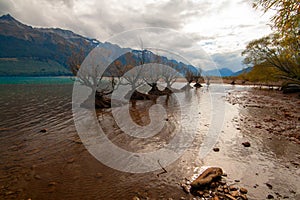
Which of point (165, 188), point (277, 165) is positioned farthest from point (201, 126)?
point (165, 188)

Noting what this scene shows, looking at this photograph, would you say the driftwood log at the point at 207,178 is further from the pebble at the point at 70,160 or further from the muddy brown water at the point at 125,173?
the pebble at the point at 70,160

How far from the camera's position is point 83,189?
188 inches

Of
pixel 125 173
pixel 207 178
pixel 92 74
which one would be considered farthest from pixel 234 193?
pixel 92 74

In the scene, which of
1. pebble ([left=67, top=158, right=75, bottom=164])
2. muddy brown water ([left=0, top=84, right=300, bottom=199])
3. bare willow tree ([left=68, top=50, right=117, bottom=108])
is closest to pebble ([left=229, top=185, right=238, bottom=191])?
muddy brown water ([left=0, top=84, right=300, bottom=199])

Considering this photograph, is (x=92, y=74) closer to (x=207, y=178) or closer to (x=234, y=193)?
(x=207, y=178)

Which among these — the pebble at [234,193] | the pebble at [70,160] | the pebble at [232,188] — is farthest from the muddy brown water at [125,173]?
the pebble at [234,193]

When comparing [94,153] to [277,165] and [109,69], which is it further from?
[109,69]

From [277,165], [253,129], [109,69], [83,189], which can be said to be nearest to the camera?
[83,189]

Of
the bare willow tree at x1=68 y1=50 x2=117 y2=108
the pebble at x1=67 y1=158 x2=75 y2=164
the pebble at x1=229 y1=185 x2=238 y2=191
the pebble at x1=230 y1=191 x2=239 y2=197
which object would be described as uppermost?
the bare willow tree at x1=68 y1=50 x2=117 y2=108

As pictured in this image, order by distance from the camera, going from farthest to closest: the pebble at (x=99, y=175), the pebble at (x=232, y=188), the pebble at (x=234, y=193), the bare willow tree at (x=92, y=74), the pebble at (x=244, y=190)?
the bare willow tree at (x=92, y=74) → the pebble at (x=99, y=175) → the pebble at (x=232, y=188) → the pebble at (x=244, y=190) → the pebble at (x=234, y=193)

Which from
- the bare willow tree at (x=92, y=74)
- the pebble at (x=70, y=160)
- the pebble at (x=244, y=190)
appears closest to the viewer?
the pebble at (x=244, y=190)

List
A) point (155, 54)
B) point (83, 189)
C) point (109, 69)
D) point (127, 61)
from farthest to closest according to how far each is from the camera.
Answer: point (155, 54), point (127, 61), point (109, 69), point (83, 189)

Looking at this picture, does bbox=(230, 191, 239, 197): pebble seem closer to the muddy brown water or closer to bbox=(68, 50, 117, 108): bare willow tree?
the muddy brown water

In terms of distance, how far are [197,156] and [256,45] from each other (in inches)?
1433
